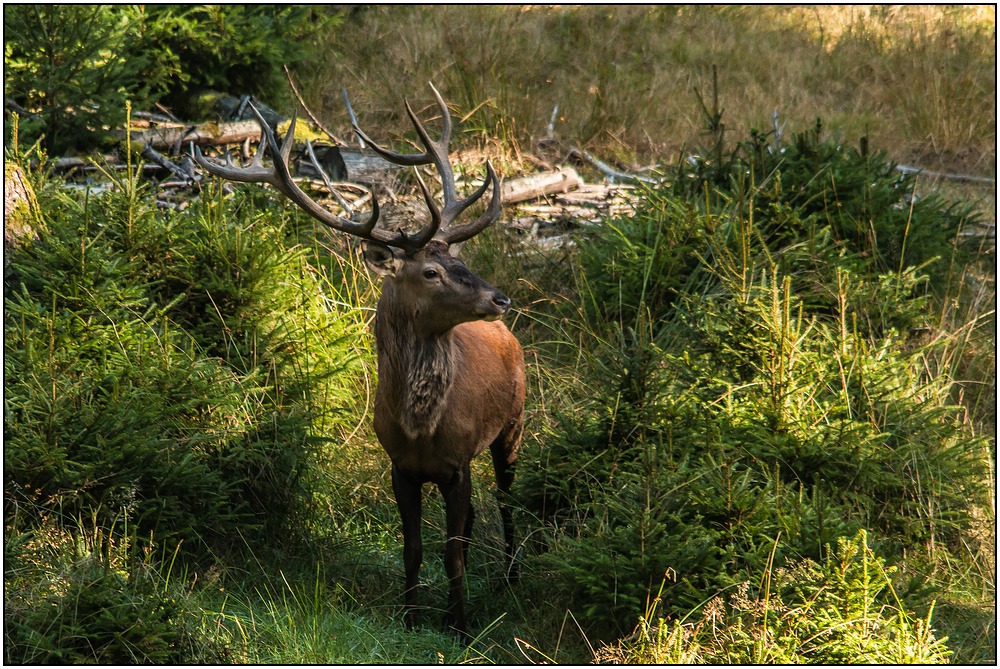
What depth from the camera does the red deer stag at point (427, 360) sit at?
16.0 ft

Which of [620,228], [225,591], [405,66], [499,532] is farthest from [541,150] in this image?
[225,591]

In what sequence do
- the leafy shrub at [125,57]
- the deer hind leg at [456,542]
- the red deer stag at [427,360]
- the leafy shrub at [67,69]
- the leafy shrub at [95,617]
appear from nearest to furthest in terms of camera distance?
1. the leafy shrub at [95,617]
2. the red deer stag at [427,360]
3. the deer hind leg at [456,542]
4. the leafy shrub at [67,69]
5. the leafy shrub at [125,57]

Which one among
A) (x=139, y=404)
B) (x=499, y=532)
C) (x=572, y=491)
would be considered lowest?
(x=499, y=532)

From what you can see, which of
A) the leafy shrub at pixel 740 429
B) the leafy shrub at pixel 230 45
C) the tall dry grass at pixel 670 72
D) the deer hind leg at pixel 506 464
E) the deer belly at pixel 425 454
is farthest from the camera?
the tall dry grass at pixel 670 72

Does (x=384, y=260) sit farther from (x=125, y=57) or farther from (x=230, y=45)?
(x=230, y=45)

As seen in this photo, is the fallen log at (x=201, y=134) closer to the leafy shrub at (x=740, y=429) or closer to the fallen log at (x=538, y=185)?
the fallen log at (x=538, y=185)

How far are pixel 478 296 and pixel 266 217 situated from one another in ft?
9.21

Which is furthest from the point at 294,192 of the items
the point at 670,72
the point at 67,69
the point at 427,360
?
the point at 670,72

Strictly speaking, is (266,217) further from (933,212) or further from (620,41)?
(620,41)

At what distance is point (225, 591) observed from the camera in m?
5.03

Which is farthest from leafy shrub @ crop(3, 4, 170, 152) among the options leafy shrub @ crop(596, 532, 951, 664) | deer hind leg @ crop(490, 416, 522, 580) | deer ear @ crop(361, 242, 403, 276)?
leafy shrub @ crop(596, 532, 951, 664)

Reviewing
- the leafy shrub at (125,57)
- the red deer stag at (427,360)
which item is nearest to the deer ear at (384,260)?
the red deer stag at (427,360)

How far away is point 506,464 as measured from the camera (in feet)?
19.3

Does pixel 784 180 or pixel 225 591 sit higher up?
pixel 784 180
